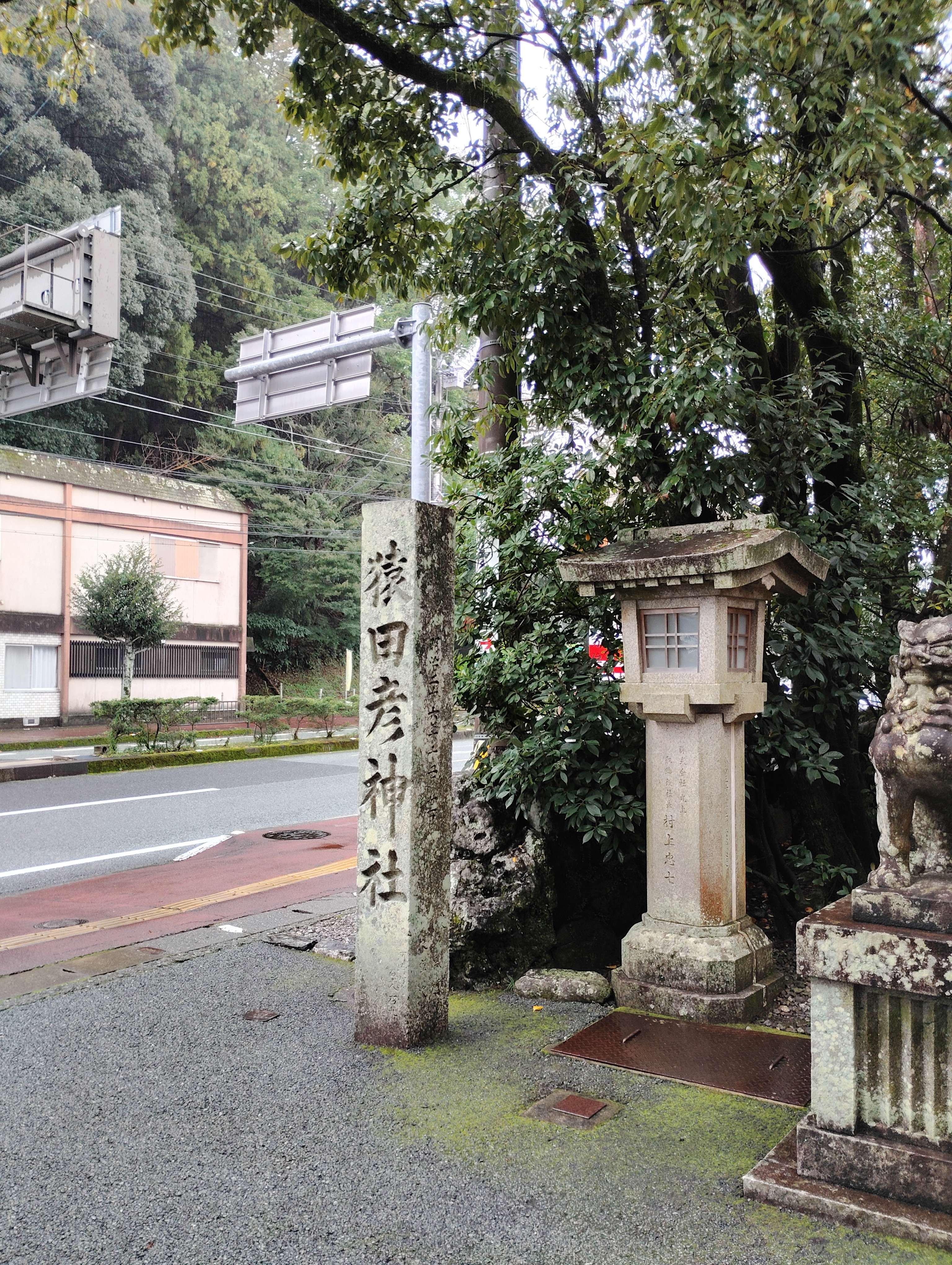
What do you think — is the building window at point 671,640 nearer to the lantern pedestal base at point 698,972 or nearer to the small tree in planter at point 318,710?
the lantern pedestal base at point 698,972

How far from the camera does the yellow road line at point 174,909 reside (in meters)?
6.64

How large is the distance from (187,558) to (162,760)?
472 inches

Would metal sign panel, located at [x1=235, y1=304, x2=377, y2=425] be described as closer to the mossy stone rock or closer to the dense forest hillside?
the mossy stone rock

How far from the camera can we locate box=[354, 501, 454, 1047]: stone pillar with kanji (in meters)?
4.45

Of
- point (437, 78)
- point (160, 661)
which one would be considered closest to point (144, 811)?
point (437, 78)

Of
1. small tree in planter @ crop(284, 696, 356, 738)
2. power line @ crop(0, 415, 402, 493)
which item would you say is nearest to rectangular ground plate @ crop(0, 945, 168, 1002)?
small tree in planter @ crop(284, 696, 356, 738)

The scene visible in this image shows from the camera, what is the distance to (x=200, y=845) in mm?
10336

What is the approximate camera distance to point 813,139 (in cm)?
573

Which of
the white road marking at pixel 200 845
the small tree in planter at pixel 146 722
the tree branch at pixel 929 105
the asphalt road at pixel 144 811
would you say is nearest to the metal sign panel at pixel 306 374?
the asphalt road at pixel 144 811

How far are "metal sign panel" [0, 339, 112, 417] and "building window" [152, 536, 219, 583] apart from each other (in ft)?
47.7

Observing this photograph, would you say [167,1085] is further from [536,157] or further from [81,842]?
[81,842]

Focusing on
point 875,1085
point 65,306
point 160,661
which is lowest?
point 875,1085

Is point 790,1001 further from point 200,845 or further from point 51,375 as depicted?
point 51,375

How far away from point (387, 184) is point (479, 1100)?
620cm
